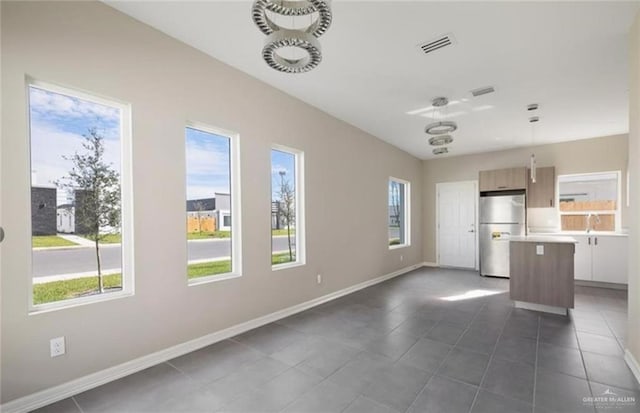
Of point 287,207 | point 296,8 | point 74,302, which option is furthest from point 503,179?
point 74,302

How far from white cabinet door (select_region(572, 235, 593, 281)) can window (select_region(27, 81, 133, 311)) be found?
23.7 ft

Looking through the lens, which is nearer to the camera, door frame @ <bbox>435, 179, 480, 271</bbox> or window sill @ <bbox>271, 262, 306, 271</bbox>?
window sill @ <bbox>271, 262, 306, 271</bbox>

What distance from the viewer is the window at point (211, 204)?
9.86 feet

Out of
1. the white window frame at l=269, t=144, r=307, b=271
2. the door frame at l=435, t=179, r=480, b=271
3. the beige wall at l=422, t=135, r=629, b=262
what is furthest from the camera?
the door frame at l=435, t=179, r=480, b=271

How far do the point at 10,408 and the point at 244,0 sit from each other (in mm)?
3238

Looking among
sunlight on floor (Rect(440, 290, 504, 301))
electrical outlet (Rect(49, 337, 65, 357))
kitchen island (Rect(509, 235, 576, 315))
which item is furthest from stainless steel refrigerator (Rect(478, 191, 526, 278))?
electrical outlet (Rect(49, 337, 65, 357))

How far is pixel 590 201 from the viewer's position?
19.5 ft

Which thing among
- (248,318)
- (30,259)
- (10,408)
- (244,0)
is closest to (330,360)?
(248,318)

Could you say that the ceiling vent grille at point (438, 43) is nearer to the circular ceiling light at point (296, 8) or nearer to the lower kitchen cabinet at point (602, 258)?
the circular ceiling light at point (296, 8)

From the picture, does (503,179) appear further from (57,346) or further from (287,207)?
(57,346)

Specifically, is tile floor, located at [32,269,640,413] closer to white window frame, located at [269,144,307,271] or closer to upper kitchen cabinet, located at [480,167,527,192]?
white window frame, located at [269,144,307,271]

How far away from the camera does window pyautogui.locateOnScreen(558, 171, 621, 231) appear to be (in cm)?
578

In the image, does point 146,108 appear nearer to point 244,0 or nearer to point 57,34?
point 57,34

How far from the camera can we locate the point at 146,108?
2584 millimetres
